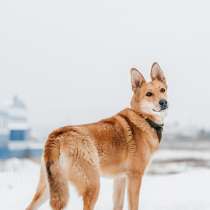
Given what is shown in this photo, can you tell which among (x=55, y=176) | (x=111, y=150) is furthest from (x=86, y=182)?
(x=111, y=150)

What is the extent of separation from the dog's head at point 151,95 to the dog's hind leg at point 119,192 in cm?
108

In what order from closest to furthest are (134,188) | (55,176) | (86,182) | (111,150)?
1. (55,176)
2. (86,182)
3. (111,150)
4. (134,188)

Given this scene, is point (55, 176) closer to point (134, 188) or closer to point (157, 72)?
point (134, 188)

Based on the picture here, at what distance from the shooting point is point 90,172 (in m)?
6.42

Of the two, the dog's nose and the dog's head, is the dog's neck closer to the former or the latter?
the dog's head

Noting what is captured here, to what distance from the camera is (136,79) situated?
7.62 meters

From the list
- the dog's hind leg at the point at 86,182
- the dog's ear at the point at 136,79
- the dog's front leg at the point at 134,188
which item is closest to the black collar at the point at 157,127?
the dog's ear at the point at 136,79

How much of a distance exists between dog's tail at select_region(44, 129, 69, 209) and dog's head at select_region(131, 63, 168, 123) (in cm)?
171

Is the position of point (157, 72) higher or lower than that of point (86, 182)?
higher

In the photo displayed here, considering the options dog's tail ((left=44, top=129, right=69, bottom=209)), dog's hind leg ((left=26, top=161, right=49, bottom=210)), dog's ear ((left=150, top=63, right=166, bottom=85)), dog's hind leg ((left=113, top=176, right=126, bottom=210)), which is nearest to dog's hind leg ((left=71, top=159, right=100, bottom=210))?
dog's tail ((left=44, top=129, right=69, bottom=209))

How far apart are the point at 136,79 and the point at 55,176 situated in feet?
7.42

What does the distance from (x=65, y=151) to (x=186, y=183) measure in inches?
212

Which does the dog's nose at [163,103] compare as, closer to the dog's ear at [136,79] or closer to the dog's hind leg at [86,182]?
the dog's ear at [136,79]

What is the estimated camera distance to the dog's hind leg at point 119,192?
7.70 meters
